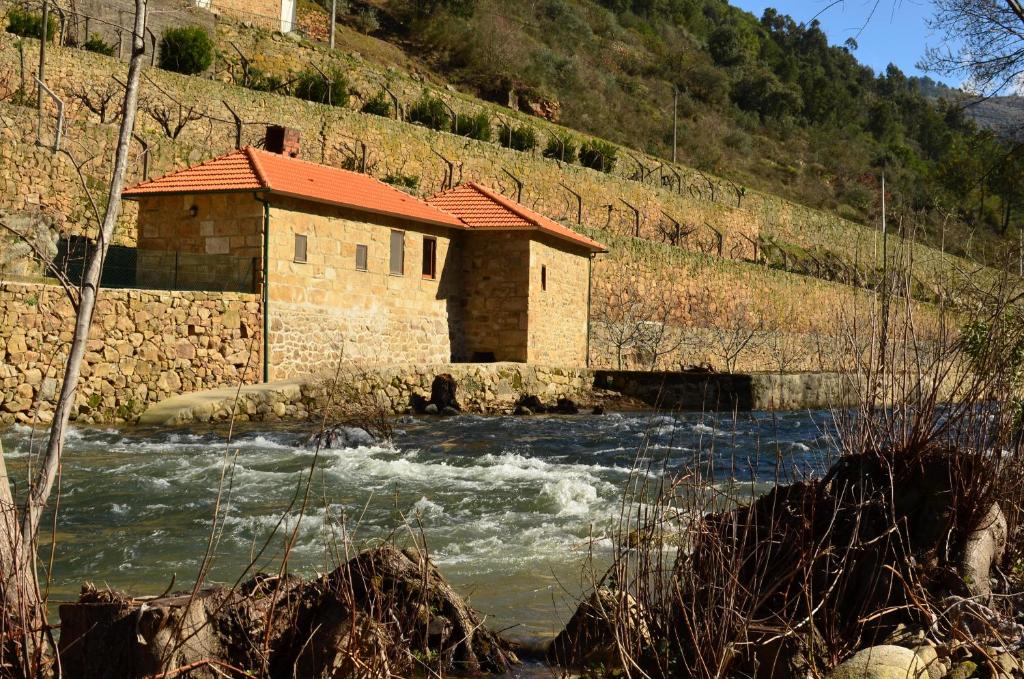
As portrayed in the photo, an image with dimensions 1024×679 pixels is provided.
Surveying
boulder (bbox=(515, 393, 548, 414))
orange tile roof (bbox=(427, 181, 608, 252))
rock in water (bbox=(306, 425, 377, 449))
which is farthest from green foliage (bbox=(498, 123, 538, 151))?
rock in water (bbox=(306, 425, 377, 449))

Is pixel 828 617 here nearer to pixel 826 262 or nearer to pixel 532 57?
pixel 826 262

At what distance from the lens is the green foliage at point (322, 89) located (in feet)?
95.0

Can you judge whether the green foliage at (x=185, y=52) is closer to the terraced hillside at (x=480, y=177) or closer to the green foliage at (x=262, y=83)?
the terraced hillside at (x=480, y=177)

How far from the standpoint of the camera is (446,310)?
2180 cm

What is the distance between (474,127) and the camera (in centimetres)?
3319

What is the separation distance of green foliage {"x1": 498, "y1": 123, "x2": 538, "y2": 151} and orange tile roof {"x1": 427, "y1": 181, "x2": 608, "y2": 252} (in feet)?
36.4

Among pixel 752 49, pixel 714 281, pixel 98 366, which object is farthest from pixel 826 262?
pixel 752 49

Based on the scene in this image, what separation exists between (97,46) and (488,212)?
425 inches

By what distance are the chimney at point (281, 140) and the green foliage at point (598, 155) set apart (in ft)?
58.1

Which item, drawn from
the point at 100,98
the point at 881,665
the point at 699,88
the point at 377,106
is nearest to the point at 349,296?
the point at 100,98

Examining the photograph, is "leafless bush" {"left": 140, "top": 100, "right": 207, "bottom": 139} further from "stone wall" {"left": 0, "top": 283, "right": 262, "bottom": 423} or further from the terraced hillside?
"stone wall" {"left": 0, "top": 283, "right": 262, "bottom": 423}

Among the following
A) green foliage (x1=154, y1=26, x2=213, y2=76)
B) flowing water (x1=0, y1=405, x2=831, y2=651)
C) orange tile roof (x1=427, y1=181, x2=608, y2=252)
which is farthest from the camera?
green foliage (x1=154, y1=26, x2=213, y2=76)

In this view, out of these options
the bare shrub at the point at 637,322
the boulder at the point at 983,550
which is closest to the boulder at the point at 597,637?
the boulder at the point at 983,550

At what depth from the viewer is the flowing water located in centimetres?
653
